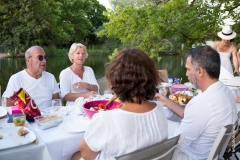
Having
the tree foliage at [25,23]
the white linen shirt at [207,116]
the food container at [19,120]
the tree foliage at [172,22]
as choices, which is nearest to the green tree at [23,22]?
the tree foliage at [25,23]

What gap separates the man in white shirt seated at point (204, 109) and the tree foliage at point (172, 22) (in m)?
4.26

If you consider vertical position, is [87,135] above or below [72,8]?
below

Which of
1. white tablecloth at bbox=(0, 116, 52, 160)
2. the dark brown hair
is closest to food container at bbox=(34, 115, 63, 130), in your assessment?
white tablecloth at bbox=(0, 116, 52, 160)

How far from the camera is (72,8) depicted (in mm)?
17219

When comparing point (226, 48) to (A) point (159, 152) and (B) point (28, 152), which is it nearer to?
(A) point (159, 152)

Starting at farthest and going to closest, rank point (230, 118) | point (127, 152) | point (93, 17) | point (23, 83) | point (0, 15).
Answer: point (93, 17) < point (0, 15) < point (23, 83) < point (230, 118) < point (127, 152)

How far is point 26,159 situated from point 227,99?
129cm

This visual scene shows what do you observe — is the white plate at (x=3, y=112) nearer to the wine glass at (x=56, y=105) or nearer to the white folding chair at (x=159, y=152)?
the wine glass at (x=56, y=105)

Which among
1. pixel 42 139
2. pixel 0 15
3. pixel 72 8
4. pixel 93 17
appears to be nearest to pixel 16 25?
pixel 0 15

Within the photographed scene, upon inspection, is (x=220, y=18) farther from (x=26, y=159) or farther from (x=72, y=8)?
(x=72, y=8)

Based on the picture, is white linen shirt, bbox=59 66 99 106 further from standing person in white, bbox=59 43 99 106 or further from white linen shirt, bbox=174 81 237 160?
white linen shirt, bbox=174 81 237 160

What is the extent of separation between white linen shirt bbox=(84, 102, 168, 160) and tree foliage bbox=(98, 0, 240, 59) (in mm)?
4807

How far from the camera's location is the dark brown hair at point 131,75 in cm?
106

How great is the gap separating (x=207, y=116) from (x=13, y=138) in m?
1.19
